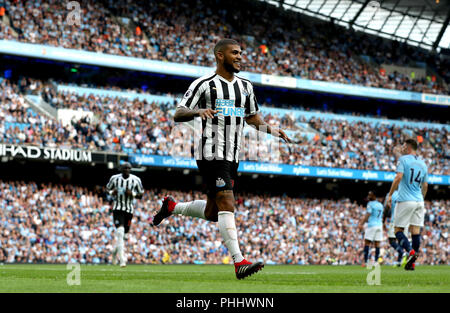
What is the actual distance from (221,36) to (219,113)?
3271cm

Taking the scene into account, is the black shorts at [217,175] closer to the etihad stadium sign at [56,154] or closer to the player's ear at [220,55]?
the player's ear at [220,55]

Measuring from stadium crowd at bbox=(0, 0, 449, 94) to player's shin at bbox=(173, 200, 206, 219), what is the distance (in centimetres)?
2420

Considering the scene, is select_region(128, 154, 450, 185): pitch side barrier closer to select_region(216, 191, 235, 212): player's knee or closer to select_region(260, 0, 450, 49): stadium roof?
select_region(260, 0, 450, 49): stadium roof

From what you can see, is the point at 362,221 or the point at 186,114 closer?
the point at 186,114

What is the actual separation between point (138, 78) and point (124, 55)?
2.38 m

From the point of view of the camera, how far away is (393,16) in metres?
48.5

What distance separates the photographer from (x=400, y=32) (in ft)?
162

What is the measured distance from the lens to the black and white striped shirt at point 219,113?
757cm

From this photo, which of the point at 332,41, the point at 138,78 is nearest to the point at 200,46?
the point at 138,78

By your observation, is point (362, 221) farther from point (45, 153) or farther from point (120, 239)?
point (45, 153)

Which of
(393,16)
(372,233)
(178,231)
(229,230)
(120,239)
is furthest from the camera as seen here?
(393,16)

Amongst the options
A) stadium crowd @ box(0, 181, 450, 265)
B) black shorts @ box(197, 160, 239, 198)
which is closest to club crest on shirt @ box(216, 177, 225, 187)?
black shorts @ box(197, 160, 239, 198)

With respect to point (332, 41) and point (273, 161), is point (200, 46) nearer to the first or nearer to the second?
point (273, 161)

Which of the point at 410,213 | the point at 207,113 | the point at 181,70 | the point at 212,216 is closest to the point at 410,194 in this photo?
the point at 410,213
